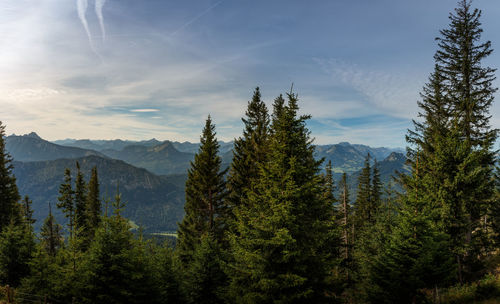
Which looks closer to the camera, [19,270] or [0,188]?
[19,270]

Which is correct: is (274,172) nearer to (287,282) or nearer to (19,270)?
(287,282)

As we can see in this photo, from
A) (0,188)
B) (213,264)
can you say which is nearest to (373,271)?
(213,264)

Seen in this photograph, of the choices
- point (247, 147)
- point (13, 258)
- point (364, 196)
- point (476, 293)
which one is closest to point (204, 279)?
point (247, 147)

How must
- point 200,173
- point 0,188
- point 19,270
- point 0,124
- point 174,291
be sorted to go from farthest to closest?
point 0,124
point 0,188
point 200,173
point 19,270
point 174,291

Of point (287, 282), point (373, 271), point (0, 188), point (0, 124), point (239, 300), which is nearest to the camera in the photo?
point (287, 282)

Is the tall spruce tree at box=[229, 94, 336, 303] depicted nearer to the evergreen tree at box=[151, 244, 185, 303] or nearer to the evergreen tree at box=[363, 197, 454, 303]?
the evergreen tree at box=[363, 197, 454, 303]

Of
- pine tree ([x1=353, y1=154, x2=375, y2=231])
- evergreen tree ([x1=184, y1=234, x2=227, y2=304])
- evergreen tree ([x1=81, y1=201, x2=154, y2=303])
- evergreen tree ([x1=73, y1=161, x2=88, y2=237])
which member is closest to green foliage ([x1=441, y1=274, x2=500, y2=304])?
evergreen tree ([x1=184, y1=234, x2=227, y2=304])

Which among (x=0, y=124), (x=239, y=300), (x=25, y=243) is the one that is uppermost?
(x=0, y=124)

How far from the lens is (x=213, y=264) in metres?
17.7

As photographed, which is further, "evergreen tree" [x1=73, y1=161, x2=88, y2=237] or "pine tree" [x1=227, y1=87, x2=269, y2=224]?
"evergreen tree" [x1=73, y1=161, x2=88, y2=237]

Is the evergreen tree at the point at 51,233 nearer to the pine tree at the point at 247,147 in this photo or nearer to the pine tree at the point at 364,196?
the pine tree at the point at 247,147

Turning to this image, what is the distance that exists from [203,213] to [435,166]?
20754 mm

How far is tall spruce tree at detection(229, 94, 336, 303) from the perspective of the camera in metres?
12.9

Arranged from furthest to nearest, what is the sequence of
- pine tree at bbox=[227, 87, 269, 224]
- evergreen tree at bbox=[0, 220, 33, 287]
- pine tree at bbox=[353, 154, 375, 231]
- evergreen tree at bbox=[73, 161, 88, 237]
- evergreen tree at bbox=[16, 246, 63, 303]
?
pine tree at bbox=[353, 154, 375, 231], evergreen tree at bbox=[73, 161, 88, 237], pine tree at bbox=[227, 87, 269, 224], evergreen tree at bbox=[0, 220, 33, 287], evergreen tree at bbox=[16, 246, 63, 303]
